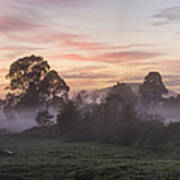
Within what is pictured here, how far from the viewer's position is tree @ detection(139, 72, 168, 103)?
87.8 metres

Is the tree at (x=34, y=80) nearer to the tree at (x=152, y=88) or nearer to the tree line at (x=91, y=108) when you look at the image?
the tree line at (x=91, y=108)

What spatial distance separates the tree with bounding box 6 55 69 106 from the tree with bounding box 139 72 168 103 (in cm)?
2289

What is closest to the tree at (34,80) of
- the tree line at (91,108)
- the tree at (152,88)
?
the tree line at (91,108)

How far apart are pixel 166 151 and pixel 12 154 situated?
14.9m

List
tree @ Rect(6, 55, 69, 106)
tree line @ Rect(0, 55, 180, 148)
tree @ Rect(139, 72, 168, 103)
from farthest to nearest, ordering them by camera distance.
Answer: tree @ Rect(139, 72, 168, 103)
tree @ Rect(6, 55, 69, 106)
tree line @ Rect(0, 55, 180, 148)

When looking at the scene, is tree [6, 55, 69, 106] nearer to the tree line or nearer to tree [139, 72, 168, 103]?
the tree line

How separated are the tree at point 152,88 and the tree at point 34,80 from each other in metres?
22.9

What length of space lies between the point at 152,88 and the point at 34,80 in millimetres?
30569

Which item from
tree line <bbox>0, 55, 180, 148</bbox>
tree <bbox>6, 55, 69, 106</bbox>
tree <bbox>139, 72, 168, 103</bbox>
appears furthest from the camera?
tree <bbox>139, 72, 168, 103</bbox>

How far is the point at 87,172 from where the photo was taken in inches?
856

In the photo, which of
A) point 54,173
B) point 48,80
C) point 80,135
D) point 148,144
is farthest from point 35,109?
point 54,173

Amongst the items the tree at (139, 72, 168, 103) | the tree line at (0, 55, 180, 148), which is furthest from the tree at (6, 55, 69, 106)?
the tree at (139, 72, 168, 103)

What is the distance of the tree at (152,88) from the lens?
87.8 m

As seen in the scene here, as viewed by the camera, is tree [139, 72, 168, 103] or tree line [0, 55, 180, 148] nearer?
tree line [0, 55, 180, 148]
